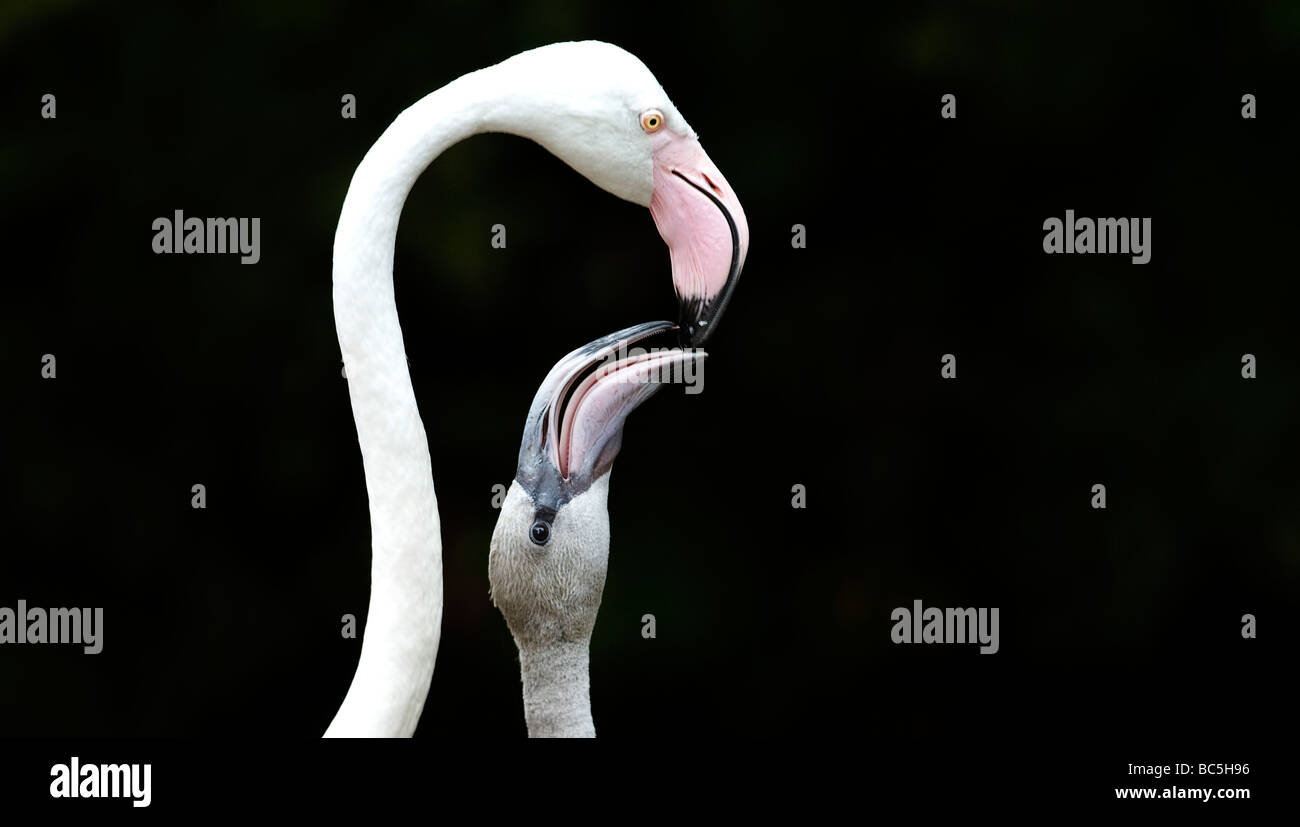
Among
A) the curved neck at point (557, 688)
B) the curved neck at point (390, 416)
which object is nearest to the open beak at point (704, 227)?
the curved neck at point (390, 416)

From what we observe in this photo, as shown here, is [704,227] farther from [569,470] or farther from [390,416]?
[390,416]

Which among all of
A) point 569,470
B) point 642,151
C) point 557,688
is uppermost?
point 642,151

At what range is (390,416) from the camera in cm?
410

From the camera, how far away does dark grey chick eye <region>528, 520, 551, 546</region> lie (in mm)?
4328

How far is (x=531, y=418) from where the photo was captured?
438 cm

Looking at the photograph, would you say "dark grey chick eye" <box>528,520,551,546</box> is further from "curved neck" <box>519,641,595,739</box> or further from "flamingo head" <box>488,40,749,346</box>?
"flamingo head" <box>488,40,749,346</box>

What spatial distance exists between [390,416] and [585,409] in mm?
467

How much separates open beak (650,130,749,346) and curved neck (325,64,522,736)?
0.45m

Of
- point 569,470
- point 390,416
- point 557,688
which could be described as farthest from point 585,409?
point 557,688

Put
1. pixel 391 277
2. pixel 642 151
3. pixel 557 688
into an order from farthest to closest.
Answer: pixel 557 688 < pixel 642 151 < pixel 391 277

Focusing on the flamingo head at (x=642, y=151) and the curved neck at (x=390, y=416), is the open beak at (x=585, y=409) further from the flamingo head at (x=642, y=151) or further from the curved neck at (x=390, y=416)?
the curved neck at (x=390, y=416)

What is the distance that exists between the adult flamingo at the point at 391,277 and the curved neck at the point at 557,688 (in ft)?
1.21

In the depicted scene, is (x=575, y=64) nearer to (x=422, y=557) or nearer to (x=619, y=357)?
(x=619, y=357)

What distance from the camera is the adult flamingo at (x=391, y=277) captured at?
4.05 metres
